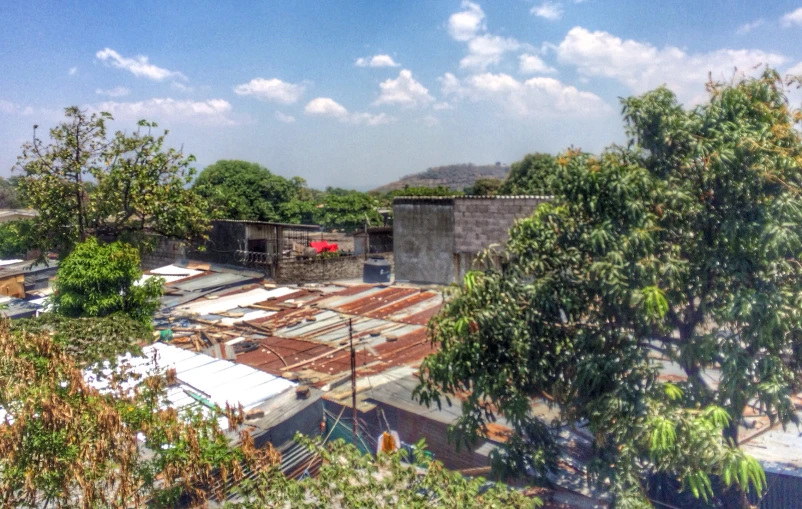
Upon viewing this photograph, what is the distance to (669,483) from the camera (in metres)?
7.46

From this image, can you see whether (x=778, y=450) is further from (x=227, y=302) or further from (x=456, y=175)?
(x=456, y=175)

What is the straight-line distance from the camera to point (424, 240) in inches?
798

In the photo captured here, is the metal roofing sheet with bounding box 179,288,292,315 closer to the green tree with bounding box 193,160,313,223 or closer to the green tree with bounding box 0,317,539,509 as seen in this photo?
the green tree with bounding box 0,317,539,509

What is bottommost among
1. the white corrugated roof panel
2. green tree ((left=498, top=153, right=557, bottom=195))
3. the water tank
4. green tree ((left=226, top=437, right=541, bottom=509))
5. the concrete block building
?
the white corrugated roof panel

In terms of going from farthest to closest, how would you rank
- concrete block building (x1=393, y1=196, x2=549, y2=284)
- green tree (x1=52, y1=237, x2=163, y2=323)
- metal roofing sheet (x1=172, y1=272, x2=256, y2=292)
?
metal roofing sheet (x1=172, y1=272, x2=256, y2=292)
concrete block building (x1=393, y1=196, x2=549, y2=284)
green tree (x1=52, y1=237, x2=163, y2=323)

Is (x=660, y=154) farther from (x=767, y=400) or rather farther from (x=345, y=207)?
(x=345, y=207)

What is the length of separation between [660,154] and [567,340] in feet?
7.35

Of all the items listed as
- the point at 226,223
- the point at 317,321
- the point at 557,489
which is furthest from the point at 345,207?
the point at 557,489

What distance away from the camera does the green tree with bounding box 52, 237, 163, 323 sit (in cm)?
1363

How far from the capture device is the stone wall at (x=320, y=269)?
2117 centimetres

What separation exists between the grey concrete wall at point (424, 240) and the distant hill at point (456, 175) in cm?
9361

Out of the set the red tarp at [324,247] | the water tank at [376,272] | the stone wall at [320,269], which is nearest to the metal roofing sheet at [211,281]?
the stone wall at [320,269]

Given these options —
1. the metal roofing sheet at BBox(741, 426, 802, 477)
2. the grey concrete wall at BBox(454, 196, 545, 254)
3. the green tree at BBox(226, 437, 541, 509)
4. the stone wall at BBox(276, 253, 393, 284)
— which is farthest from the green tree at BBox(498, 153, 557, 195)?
the green tree at BBox(226, 437, 541, 509)

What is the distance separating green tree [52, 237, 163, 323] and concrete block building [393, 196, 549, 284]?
874cm
